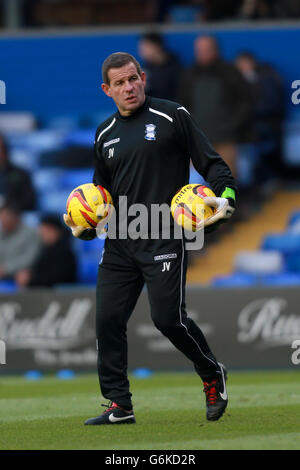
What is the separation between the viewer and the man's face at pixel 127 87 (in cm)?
684

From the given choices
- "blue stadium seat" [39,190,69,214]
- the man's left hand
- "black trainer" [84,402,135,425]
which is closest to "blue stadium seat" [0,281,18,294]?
"blue stadium seat" [39,190,69,214]

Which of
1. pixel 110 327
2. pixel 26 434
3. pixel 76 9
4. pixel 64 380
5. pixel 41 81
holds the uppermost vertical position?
pixel 76 9

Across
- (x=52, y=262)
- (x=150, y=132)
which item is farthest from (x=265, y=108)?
(x=150, y=132)

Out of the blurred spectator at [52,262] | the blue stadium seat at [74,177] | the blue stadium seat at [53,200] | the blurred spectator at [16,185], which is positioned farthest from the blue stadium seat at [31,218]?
the blue stadium seat at [74,177]

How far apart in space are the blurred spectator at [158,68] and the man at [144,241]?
815 cm

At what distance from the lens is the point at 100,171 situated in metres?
7.13

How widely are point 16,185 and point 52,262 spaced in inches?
72.2

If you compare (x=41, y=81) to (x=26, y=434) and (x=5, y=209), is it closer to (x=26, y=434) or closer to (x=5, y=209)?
(x=5, y=209)

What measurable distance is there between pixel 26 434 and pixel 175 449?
4.32 ft

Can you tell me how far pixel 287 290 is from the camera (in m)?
12.6

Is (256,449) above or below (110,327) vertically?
below

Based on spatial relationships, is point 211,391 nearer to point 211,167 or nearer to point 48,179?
point 211,167
